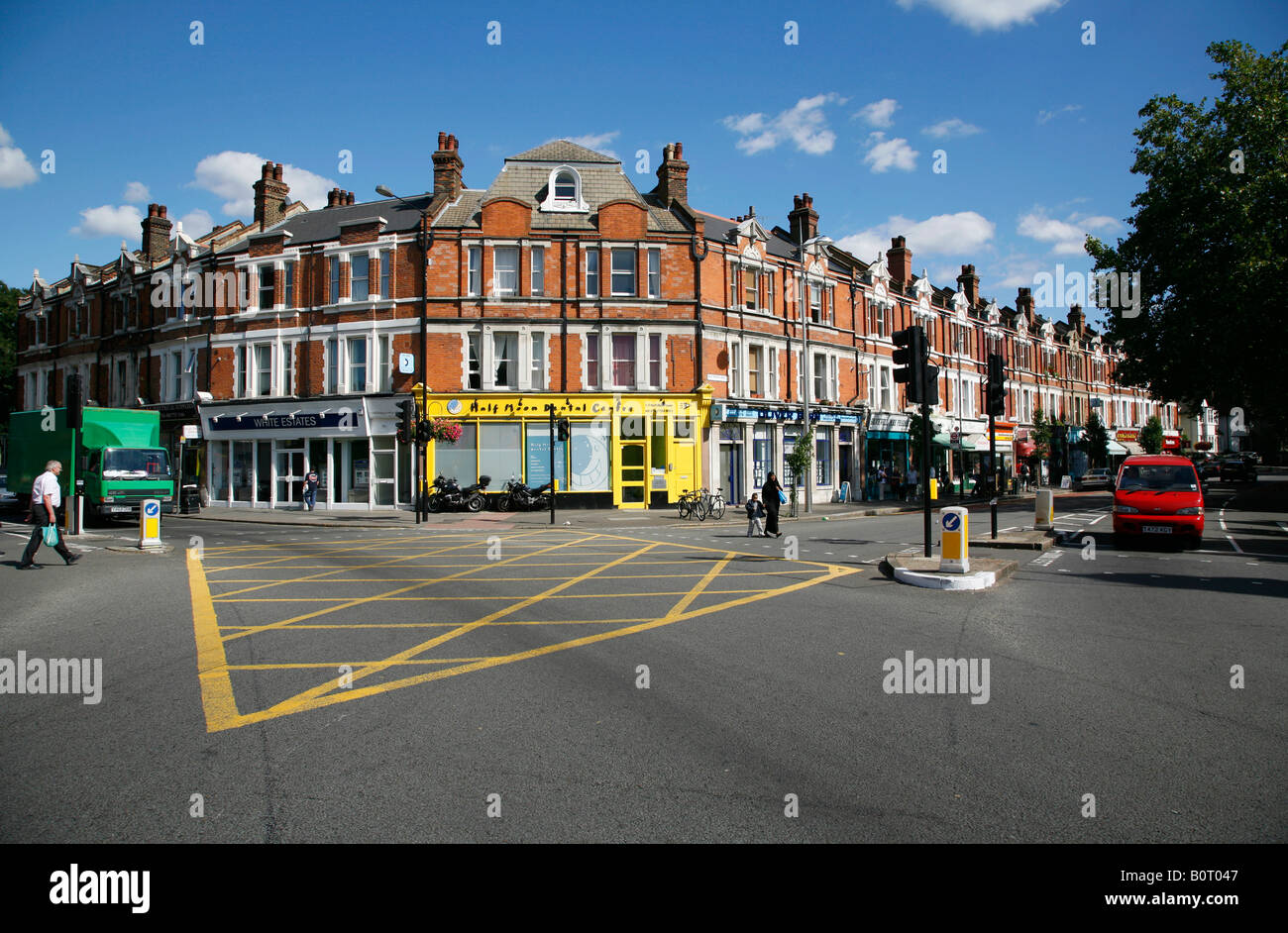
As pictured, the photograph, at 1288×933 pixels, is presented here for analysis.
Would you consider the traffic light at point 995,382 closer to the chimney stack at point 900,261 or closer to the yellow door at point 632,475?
the yellow door at point 632,475

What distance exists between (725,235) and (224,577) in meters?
26.3

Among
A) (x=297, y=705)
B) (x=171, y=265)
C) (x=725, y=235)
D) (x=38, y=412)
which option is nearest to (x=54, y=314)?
(x=171, y=265)

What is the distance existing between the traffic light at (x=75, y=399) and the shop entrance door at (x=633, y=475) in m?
17.5

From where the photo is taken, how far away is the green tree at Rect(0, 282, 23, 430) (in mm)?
53719

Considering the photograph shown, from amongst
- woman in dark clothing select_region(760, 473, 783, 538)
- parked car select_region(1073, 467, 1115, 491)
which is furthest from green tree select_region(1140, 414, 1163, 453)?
woman in dark clothing select_region(760, 473, 783, 538)

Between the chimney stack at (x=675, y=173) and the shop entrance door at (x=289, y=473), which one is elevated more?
the chimney stack at (x=675, y=173)

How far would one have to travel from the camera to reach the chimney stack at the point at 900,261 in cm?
4466

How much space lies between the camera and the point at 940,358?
46.9 metres

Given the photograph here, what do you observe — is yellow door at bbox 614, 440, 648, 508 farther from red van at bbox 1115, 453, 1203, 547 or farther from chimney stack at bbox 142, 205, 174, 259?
chimney stack at bbox 142, 205, 174, 259

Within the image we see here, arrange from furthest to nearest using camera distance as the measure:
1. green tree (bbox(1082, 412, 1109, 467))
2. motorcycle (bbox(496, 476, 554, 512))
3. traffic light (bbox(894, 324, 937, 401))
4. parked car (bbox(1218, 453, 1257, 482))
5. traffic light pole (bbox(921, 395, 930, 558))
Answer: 1. green tree (bbox(1082, 412, 1109, 467))
2. parked car (bbox(1218, 453, 1257, 482))
3. motorcycle (bbox(496, 476, 554, 512))
4. traffic light (bbox(894, 324, 937, 401))
5. traffic light pole (bbox(921, 395, 930, 558))

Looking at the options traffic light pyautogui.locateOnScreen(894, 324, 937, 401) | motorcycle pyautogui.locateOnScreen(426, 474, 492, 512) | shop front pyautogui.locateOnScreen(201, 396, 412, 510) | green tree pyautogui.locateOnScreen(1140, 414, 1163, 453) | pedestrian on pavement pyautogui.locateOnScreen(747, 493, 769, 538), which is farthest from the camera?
green tree pyautogui.locateOnScreen(1140, 414, 1163, 453)

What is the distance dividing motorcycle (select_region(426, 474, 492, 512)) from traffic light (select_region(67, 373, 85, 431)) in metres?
11.3

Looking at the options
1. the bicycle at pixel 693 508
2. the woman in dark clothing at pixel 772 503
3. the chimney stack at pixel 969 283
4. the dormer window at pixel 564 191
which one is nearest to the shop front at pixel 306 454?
the dormer window at pixel 564 191

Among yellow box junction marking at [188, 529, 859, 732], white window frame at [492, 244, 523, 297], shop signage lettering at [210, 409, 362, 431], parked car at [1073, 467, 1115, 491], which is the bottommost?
yellow box junction marking at [188, 529, 859, 732]
